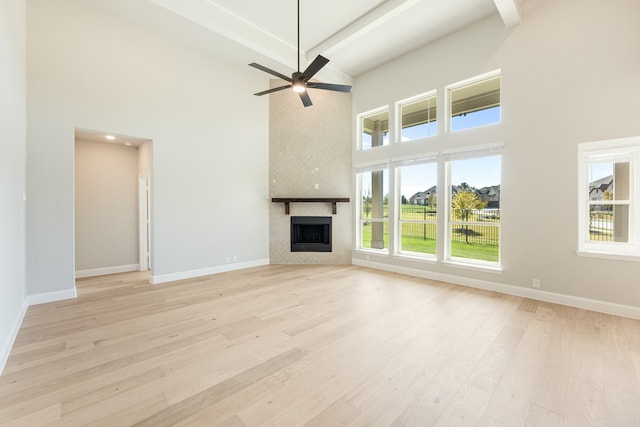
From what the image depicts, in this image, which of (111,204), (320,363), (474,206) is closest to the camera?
(320,363)

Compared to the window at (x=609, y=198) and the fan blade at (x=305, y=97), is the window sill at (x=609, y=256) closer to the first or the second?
the window at (x=609, y=198)

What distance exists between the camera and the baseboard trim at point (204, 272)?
15.5 ft

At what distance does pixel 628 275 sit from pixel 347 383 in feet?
12.5

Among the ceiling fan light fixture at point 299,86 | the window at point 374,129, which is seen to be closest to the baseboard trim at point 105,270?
the ceiling fan light fixture at point 299,86

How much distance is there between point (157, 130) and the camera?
469 centimetres

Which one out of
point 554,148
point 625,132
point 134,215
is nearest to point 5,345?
point 134,215

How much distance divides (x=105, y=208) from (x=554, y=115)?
26.2 ft

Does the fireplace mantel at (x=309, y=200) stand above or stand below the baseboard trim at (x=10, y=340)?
above

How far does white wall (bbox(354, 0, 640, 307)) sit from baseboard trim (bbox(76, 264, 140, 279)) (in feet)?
21.5

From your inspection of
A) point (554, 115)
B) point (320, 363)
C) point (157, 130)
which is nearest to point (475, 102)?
point (554, 115)

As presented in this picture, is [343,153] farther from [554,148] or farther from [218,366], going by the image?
[218,366]

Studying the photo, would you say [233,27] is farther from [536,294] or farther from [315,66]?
[536,294]

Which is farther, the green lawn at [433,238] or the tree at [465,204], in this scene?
the tree at [465,204]

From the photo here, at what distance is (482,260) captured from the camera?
460 centimetres
